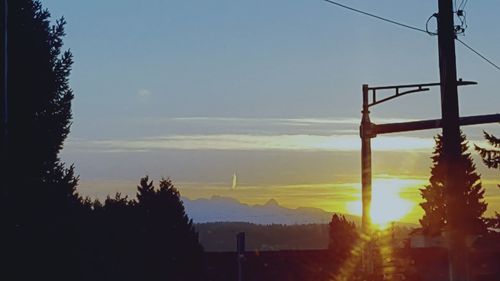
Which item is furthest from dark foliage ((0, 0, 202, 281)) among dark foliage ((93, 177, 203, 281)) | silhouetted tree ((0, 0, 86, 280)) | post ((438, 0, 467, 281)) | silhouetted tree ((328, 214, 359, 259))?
silhouetted tree ((328, 214, 359, 259))

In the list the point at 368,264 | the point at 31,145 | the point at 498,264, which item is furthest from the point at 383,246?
the point at 31,145

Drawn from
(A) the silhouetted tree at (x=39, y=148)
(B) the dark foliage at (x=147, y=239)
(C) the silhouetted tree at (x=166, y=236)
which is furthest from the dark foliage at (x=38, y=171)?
(C) the silhouetted tree at (x=166, y=236)

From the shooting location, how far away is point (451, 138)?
23500mm

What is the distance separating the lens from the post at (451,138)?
22.8 meters

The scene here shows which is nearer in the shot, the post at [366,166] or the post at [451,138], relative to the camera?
the post at [451,138]

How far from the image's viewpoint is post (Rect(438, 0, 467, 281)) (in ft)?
74.8

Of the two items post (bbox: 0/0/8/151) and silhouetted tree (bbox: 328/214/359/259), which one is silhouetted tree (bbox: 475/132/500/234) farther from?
post (bbox: 0/0/8/151)

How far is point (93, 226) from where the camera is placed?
31.6m

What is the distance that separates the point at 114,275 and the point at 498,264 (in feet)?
65.2

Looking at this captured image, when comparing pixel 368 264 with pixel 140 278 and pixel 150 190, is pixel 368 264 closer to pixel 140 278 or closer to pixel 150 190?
pixel 140 278

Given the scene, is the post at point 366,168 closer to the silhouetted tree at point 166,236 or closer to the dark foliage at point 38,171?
the dark foliage at point 38,171

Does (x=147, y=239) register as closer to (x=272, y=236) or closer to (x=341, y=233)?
(x=341, y=233)

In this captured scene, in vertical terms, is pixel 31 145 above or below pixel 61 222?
above

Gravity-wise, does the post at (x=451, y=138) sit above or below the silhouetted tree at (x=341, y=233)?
below
